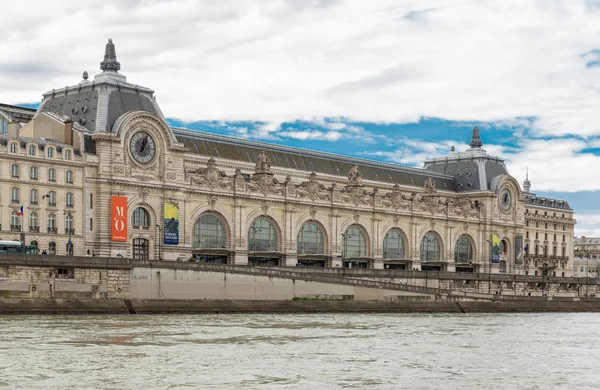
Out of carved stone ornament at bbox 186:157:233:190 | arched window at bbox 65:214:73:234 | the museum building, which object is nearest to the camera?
the museum building

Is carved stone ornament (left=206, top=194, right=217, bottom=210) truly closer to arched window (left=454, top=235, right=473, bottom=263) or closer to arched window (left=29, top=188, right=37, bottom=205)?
arched window (left=29, top=188, right=37, bottom=205)

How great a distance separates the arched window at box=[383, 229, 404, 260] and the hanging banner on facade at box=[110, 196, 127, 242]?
130ft

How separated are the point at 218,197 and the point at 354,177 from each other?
24.2 metres

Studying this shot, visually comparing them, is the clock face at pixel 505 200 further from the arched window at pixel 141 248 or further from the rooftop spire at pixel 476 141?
the arched window at pixel 141 248

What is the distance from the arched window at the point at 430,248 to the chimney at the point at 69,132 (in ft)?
170

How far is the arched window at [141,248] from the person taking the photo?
99.7 meters

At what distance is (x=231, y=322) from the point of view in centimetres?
6788

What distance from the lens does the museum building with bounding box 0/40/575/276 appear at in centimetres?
9388

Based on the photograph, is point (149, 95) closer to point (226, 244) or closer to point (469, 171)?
point (226, 244)

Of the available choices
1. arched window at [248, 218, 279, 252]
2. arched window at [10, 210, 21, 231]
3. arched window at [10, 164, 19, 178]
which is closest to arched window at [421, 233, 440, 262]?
arched window at [248, 218, 279, 252]

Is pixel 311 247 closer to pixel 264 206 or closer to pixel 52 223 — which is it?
pixel 264 206

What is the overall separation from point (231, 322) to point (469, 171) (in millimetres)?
88557

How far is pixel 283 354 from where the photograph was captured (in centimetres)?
4747

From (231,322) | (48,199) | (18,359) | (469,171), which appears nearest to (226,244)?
(48,199)
